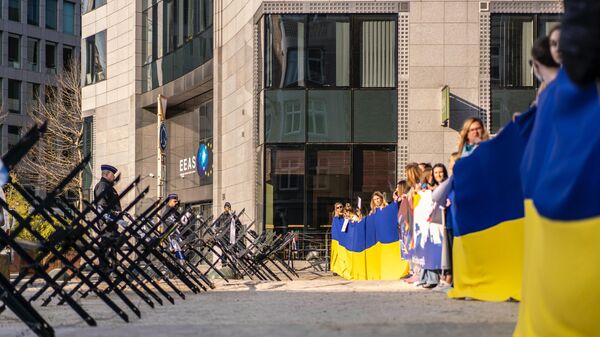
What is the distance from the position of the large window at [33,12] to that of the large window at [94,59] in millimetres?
34055

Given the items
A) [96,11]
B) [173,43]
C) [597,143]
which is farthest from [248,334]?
[96,11]

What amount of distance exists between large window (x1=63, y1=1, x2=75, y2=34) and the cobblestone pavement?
77956 mm

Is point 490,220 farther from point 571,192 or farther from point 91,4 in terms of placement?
point 91,4

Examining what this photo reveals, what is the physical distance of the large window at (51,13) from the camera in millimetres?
86312

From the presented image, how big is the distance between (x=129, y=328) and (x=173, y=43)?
117 feet

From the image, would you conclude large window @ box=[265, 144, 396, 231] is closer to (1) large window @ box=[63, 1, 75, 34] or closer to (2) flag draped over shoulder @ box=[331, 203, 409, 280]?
(2) flag draped over shoulder @ box=[331, 203, 409, 280]

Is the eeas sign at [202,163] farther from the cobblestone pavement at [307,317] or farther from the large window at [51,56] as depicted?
the large window at [51,56]

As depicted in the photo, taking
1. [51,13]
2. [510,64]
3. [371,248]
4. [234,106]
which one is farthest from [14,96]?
[371,248]

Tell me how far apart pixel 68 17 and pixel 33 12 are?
4052 mm

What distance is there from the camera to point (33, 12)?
8506cm

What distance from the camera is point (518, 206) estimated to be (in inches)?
345

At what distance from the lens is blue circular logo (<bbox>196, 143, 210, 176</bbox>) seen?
40.5 m

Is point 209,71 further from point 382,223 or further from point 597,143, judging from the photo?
point 597,143

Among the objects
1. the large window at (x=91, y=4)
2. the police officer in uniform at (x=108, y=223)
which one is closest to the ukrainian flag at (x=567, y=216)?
the police officer in uniform at (x=108, y=223)
